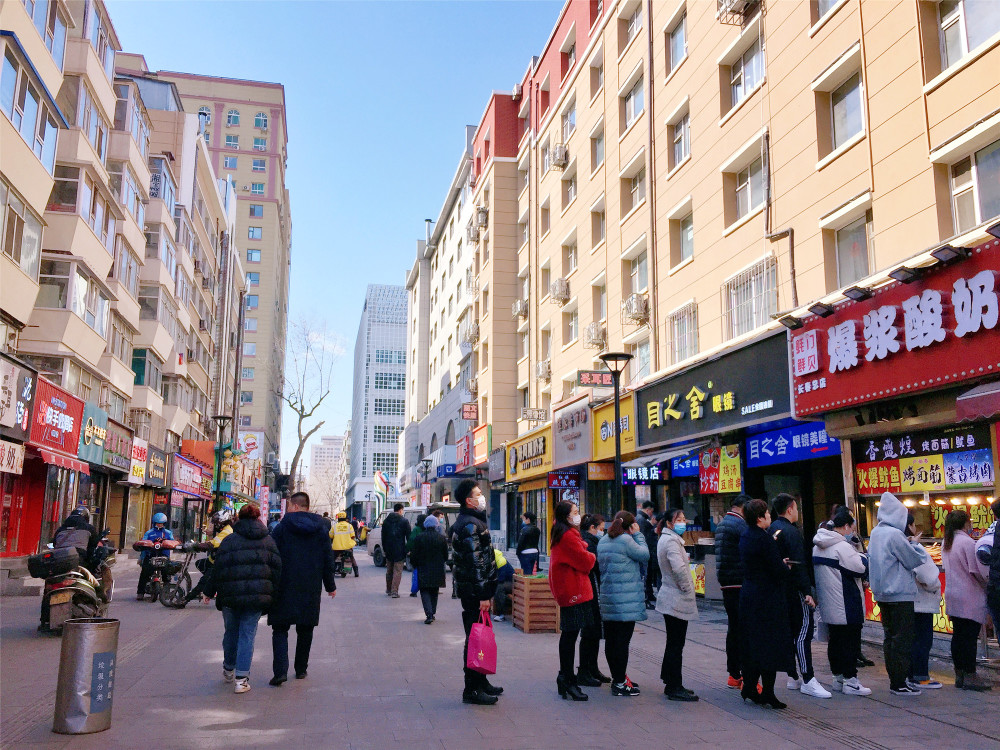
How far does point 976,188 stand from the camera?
1120cm

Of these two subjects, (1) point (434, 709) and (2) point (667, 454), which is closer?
(1) point (434, 709)

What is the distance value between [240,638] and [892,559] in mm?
6110

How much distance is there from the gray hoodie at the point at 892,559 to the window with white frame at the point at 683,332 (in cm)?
1125

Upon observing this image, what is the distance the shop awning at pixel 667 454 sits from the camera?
1783 cm

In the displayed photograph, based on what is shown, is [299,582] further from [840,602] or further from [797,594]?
[840,602]

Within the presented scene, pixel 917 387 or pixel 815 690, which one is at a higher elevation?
pixel 917 387

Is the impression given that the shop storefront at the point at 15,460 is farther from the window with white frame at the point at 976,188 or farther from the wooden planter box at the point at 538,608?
the window with white frame at the point at 976,188

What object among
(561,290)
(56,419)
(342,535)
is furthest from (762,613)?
(561,290)

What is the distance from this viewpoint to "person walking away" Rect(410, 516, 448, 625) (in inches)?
508

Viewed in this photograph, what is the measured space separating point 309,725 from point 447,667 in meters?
2.88

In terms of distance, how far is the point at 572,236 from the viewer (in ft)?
95.2

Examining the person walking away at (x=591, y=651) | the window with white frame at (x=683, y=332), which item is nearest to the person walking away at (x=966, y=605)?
the person walking away at (x=591, y=651)

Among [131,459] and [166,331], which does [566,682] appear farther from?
[166,331]

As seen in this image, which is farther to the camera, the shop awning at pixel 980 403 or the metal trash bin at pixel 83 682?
the shop awning at pixel 980 403
